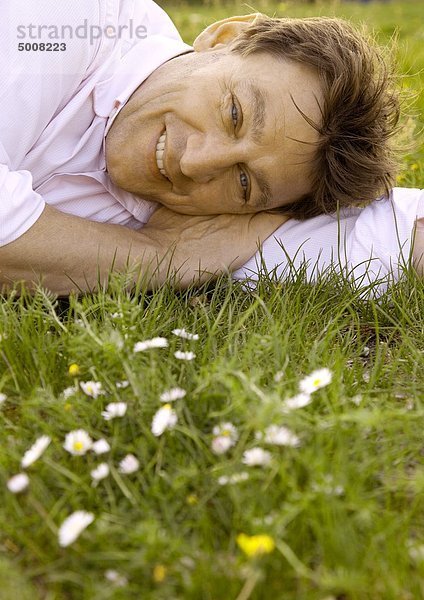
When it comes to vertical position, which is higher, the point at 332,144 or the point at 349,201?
the point at 332,144

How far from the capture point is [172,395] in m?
1.68

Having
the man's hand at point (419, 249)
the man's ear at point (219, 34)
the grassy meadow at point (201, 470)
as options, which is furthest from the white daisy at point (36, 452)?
the man's ear at point (219, 34)

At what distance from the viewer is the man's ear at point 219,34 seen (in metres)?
2.88

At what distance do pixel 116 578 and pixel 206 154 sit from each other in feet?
4.78

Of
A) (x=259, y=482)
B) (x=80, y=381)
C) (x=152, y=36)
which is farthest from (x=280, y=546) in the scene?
(x=152, y=36)

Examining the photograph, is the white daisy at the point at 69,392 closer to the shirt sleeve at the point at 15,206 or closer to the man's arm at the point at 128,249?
the man's arm at the point at 128,249

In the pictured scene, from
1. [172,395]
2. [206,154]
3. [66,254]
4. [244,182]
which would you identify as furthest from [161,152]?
[172,395]

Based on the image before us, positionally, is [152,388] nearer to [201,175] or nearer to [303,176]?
[201,175]

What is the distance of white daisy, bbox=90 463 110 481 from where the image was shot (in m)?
1.50

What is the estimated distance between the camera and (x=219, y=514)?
4.88ft

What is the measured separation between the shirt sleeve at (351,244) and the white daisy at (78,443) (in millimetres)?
1133

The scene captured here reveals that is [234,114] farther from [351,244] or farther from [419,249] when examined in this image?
[419,249]

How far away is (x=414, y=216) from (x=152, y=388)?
1438 mm

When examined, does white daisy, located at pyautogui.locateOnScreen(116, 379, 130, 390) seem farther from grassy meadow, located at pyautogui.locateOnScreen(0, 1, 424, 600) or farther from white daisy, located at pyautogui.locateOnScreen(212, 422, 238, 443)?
white daisy, located at pyautogui.locateOnScreen(212, 422, 238, 443)
